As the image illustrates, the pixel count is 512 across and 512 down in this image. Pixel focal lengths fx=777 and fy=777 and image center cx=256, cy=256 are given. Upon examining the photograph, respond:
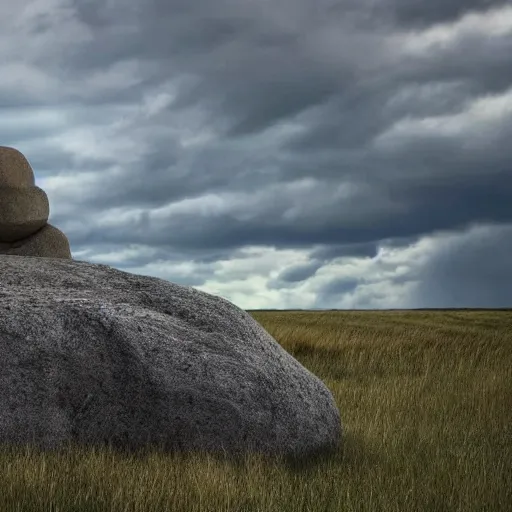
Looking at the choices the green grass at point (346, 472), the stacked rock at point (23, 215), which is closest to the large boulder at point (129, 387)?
the green grass at point (346, 472)

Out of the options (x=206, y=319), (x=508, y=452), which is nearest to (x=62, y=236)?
(x=206, y=319)

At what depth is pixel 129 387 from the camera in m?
5.91

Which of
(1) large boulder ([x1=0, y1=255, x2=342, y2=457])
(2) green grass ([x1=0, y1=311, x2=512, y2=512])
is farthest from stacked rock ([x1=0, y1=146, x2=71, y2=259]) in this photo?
→ (1) large boulder ([x1=0, y1=255, x2=342, y2=457])

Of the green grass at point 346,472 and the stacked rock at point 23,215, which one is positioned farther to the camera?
the stacked rock at point 23,215

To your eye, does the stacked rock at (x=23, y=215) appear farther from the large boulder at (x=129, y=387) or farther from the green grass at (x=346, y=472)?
the large boulder at (x=129, y=387)

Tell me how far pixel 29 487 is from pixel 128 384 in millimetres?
1435

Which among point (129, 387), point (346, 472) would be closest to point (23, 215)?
point (129, 387)

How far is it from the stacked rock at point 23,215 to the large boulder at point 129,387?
9.57m

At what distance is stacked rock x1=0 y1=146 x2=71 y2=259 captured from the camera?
1541 centimetres

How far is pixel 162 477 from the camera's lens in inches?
193

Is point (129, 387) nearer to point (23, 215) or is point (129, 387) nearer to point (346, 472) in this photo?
point (346, 472)

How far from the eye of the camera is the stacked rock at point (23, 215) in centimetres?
1541

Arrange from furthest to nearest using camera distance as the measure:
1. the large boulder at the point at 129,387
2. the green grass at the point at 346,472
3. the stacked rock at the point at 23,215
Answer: the stacked rock at the point at 23,215, the large boulder at the point at 129,387, the green grass at the point at 346,472

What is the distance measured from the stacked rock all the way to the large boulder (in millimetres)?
9572
